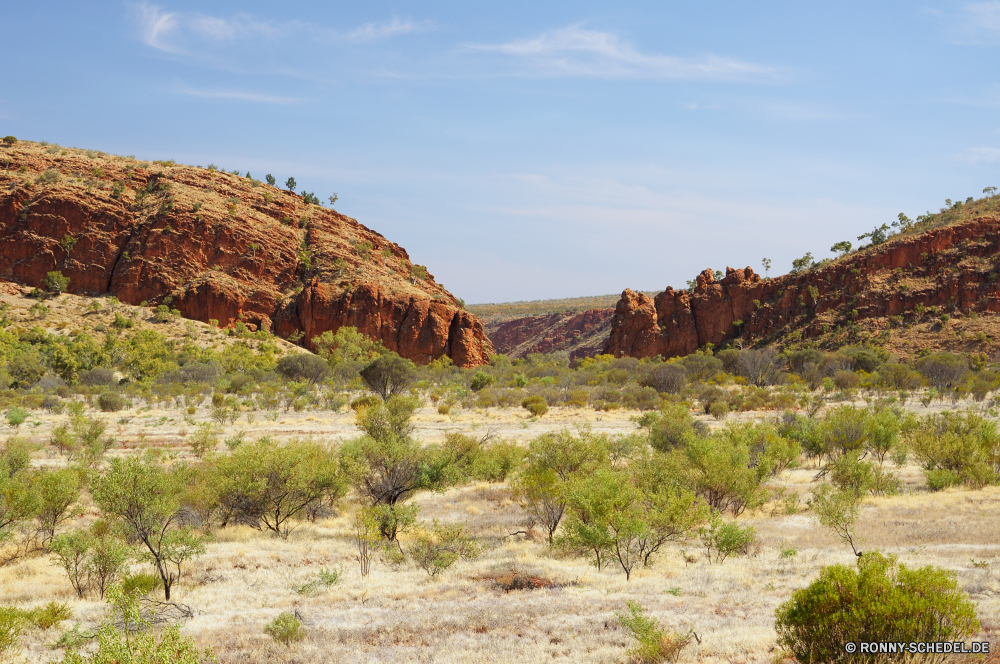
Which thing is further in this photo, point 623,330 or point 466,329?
point 623,330

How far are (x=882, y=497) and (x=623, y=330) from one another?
61221 mm

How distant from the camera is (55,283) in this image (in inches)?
2293

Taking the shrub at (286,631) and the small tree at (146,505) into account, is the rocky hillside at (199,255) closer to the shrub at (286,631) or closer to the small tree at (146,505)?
the small tree at (146,505)

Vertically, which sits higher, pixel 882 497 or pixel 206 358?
pixel 206 358

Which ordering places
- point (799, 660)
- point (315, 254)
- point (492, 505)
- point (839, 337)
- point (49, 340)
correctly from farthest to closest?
point (315, 254) < point (839, 337) < point (49, 340) < point (492, 505) < point (799, 660)

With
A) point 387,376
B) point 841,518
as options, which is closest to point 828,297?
point 387,376

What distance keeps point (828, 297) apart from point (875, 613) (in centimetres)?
6734

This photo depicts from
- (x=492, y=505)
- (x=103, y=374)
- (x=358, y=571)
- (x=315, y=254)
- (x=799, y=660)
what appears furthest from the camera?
(x=315, y=254)

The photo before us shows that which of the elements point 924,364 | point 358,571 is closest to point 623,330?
point 924,364

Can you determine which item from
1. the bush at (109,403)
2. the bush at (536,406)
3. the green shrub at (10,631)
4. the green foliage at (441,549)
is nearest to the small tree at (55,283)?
the bush at (109,403)

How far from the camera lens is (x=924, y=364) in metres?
41.6

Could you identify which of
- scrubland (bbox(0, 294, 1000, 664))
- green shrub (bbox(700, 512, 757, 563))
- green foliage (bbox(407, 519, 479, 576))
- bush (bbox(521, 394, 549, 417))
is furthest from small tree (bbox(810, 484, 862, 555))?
bush (bbox(521, 394, 549, 417))

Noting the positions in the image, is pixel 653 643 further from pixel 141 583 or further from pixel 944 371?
pixel 944 371

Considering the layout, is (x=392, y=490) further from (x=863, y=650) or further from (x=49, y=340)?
(x=49, y=340)
